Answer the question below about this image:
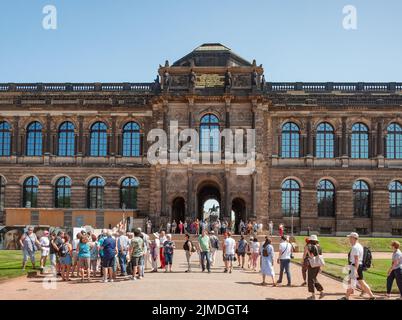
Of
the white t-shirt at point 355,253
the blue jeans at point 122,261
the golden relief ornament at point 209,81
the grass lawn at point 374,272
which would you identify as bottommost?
the grass lawn at point 374,272

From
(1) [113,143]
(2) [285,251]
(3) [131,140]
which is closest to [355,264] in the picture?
(2) [285,251]

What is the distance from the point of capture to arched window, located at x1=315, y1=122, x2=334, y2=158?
4756 centimetres

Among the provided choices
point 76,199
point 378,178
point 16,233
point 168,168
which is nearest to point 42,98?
point 76,199

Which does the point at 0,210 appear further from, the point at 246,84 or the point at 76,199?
the point at 246,84

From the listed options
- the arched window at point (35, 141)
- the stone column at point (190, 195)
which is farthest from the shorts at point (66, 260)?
the arched window at point (35, 141)

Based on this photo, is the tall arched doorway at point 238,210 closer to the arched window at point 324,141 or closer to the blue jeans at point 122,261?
the arched window at point 324,141

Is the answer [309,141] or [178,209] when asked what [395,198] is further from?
[178,209]

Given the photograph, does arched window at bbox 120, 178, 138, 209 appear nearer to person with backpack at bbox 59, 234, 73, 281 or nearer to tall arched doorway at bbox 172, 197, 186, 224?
tall arched doorway at bbox 172, 197, 186, 224

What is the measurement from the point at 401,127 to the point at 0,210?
3488cm

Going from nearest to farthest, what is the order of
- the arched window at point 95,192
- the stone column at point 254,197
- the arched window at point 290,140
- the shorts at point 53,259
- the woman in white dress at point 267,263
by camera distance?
the woman in white dress at point 267,263, the shorts at point 53,259, the stone column at point 254,197, the arched window at point 290,140, the arched window at point 95,192

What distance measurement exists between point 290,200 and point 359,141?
25.3ft

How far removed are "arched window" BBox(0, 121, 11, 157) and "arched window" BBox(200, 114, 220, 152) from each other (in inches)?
677

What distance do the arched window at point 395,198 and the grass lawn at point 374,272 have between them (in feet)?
62.7

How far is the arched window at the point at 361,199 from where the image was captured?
4700 centimetres
